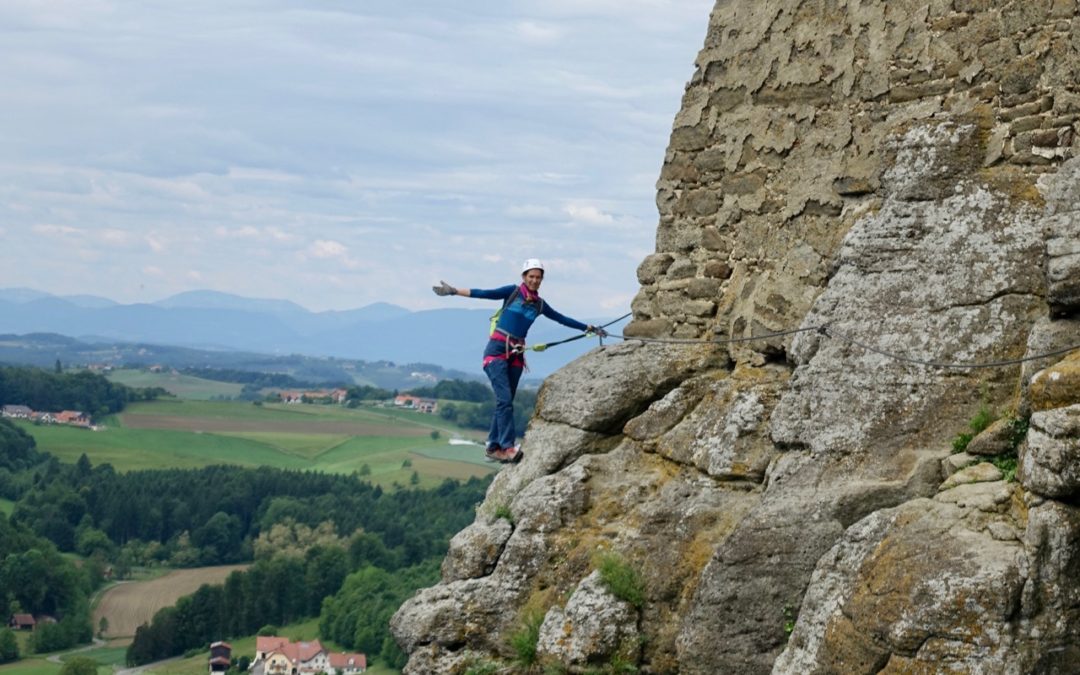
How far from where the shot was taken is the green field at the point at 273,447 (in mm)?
165250

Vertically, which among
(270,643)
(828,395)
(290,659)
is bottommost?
(290,659)

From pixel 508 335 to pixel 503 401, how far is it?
2.30 ft

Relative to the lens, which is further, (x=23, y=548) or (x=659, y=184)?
(x=23, y=548)

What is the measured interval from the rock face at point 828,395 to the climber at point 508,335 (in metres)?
0.46

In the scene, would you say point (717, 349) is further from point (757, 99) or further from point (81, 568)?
point (81, 568)

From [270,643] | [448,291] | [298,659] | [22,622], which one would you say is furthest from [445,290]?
[22,622]

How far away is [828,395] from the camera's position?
12.1 m

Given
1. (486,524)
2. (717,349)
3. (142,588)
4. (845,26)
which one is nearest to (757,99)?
(845,26)

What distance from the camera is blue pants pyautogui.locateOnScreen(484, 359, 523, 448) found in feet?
51.3

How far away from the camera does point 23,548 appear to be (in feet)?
437

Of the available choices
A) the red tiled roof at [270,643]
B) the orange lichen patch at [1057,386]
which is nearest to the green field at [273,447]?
the red tiled roof at [270,643]

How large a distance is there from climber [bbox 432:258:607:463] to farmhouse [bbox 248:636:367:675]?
77.7 m

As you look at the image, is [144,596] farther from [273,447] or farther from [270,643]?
[273,447]

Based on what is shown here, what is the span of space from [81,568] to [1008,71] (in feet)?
439
